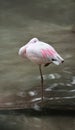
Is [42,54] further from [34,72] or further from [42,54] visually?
[34,72]

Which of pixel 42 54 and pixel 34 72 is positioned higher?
pixel 42 54

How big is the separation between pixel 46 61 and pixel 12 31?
2442 mm

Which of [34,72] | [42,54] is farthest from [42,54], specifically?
[34,72]

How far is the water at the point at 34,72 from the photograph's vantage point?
3660mm

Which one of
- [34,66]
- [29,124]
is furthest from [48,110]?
[34,66]

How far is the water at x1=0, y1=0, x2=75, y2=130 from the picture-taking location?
12.0 feet

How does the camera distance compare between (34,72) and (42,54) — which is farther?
(34,72)

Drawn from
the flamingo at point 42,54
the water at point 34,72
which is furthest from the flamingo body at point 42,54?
the water at point 34,72

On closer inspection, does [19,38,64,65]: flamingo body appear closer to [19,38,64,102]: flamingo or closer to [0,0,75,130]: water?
[19,38,64,102]: flamingo

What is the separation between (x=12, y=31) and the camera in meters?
6.00

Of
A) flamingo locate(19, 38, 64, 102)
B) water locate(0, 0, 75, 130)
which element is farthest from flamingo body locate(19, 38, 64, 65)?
water locate(0, 0, 75, 130)

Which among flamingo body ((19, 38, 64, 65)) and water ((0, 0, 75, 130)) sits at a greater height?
flamingo body ((19, 38, 64, 65))

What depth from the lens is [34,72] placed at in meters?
4.54

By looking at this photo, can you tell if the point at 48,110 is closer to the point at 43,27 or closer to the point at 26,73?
the point at 26,73
